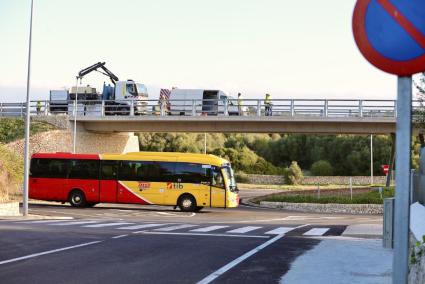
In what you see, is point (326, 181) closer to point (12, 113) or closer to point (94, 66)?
point (94, 66)

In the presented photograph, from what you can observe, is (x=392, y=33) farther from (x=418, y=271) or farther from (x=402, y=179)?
(x=418, y=271)

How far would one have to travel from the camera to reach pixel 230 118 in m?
43.4

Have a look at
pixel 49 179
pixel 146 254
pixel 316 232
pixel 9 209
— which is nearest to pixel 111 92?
pixel 49 179

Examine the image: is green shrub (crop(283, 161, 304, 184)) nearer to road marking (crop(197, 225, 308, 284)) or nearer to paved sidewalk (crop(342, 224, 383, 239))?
paved sidewalk (crop(342, 224, 383, 239))

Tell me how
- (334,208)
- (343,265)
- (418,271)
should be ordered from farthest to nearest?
(334,208), (343,265), (418,271)

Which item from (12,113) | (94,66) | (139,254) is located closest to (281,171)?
(94,66)

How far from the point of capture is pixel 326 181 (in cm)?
7438

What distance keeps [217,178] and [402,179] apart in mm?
29409

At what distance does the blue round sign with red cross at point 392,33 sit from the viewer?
3174 millimetres

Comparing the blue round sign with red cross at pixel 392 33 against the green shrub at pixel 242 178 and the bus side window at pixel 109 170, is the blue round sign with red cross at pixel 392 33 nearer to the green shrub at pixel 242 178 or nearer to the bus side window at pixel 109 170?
the bus side window at pixel 109 170

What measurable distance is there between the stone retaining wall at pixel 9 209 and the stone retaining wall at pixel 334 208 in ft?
53.5

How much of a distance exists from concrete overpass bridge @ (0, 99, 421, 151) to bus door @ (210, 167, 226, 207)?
1098 centimetres

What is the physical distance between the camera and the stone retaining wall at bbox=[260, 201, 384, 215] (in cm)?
3566

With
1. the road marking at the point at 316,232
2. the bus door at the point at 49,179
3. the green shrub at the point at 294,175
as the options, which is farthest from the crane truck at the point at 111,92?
the road marking at the point at 316,232
